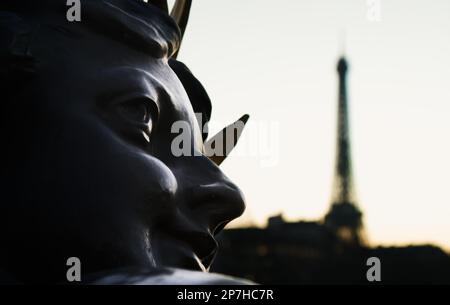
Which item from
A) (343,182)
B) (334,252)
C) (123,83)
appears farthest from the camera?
(334,252)

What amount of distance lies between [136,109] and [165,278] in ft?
2.63

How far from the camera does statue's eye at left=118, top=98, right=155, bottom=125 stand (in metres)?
2.76

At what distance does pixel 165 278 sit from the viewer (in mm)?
2125

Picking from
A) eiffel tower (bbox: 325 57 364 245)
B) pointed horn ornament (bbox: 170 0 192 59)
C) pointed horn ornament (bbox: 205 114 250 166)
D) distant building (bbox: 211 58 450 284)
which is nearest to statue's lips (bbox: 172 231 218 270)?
pointed horn ornament (bbox: 205 114 250 166)

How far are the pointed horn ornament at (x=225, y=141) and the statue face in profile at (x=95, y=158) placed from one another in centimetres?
61

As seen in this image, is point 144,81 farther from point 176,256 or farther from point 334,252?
point 334,252

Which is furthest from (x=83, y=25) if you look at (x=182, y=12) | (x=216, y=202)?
(x=182, y=12)

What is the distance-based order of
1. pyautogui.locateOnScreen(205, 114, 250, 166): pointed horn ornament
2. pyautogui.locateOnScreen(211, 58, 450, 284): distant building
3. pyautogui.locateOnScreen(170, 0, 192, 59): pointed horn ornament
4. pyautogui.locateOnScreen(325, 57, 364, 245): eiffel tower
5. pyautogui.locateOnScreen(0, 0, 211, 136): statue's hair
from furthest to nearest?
pyautogui.locateOnScreen(325, 57, 364, 245): eiffel tower < pyautogui.locateOnScreen(211, 58, 450, 284): distant building < pyautogui.locateOnScreen(170, 0, 192, 59): pointed horn ornament < pyautogui.locateOnScreen(205, 114, 250, 166): pointed horn ornament < pyautogui.locateOnScreen(0, 0, 211, 136): statue's hair

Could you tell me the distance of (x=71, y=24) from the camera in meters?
2.89

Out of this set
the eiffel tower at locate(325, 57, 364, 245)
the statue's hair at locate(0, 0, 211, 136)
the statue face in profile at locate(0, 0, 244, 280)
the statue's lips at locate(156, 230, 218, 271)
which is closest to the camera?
the statue face in profile at locate(0, 0, 244, 280)

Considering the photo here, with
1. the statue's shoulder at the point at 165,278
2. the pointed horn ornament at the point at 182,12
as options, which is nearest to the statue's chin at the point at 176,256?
the statue's shoulder at the point at 165,278

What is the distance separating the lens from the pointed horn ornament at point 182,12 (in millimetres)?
3756

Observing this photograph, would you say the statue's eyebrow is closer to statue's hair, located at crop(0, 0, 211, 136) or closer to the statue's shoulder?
statue's hair, located at crop(0, 0, 211, 136)

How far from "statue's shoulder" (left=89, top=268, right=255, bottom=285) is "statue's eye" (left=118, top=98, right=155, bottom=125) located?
656 millimetres
